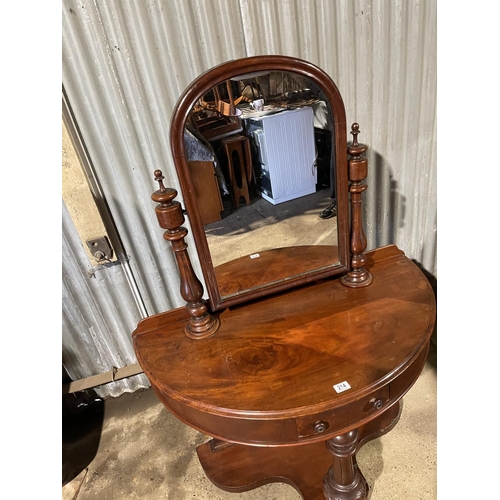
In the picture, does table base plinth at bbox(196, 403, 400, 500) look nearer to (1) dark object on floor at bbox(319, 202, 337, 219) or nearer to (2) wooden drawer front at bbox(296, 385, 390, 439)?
(2) wooden drawer front at bbox(296, 385, 390, 439)

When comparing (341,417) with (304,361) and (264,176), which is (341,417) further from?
(264,176)

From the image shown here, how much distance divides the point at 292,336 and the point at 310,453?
625mm

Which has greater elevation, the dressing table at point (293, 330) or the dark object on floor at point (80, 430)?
the dressing table at point (293, 330)

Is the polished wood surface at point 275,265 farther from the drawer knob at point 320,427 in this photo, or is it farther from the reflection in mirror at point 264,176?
the drawer knob at point 320,427

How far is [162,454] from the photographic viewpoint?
53.8 inches

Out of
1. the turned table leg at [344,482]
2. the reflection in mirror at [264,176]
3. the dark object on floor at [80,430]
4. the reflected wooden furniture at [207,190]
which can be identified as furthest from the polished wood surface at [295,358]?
the dark object on floor at [80,430]

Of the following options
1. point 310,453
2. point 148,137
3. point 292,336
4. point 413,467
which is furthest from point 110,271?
point 413,467

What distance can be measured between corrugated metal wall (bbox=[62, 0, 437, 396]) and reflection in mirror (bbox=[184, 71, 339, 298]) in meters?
0.32

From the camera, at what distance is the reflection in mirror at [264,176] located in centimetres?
78

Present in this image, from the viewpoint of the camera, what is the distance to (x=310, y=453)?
1219 millimetres

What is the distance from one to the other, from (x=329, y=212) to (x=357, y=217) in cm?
7

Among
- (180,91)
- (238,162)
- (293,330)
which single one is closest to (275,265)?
(293,330)

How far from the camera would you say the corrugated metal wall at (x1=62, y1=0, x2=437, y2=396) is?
952 mm

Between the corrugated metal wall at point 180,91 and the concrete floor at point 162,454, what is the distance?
32 centimetres
